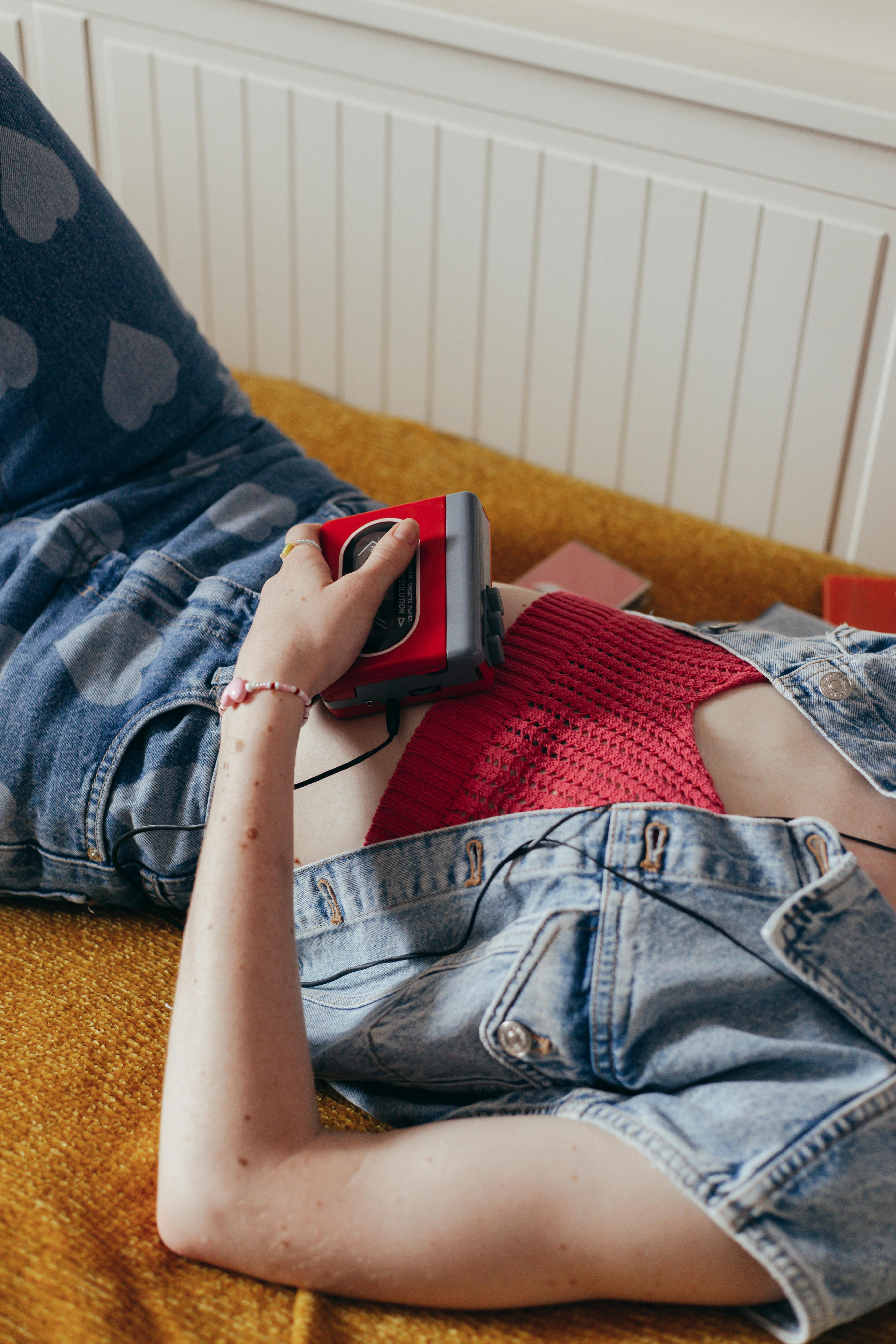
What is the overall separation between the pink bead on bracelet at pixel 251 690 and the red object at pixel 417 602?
5 centimetres

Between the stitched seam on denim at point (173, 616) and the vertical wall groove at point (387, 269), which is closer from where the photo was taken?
the stitched seam on denim at point (173, 616)

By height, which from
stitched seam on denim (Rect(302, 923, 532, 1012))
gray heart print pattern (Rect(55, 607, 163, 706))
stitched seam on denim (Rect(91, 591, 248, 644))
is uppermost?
stitched seam on denim (Rect(91, 591, 248, 644))

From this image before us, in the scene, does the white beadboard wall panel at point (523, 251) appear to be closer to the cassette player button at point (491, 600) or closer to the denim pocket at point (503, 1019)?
the cassette player button at point (491, 600)

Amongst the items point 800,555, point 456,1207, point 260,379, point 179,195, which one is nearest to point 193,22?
point 179,195

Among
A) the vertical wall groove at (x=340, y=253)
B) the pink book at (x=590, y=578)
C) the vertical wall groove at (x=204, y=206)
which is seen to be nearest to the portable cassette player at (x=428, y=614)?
the pink book at (x=590, y=578)

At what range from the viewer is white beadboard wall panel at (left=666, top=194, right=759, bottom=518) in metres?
1.26

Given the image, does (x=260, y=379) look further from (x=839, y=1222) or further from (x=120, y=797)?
(x=839, y=1222)

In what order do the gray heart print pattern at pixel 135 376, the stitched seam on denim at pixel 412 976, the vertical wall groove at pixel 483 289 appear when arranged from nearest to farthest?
1. the stitched seam on denim at pixel 412 976
2. the gray heart print pattern at pixel 135 376
3. the vertical wall groove at pixel 483 289

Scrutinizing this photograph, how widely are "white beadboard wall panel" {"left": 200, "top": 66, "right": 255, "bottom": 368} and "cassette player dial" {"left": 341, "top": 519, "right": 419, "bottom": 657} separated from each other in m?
0.95

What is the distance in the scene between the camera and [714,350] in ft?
4.44

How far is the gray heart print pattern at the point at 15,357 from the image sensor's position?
85 cm

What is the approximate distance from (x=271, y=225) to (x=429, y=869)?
1146 millimetres

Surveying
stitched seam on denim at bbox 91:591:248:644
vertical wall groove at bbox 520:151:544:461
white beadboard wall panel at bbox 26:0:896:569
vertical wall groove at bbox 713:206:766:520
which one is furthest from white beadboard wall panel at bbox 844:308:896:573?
stitched seam on denim at bbox 91:591:248:644

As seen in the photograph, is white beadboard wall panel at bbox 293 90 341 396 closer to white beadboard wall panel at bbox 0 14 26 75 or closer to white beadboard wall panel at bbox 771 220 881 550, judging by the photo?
white beadboard wall panel at bbox 0 14 26 75
